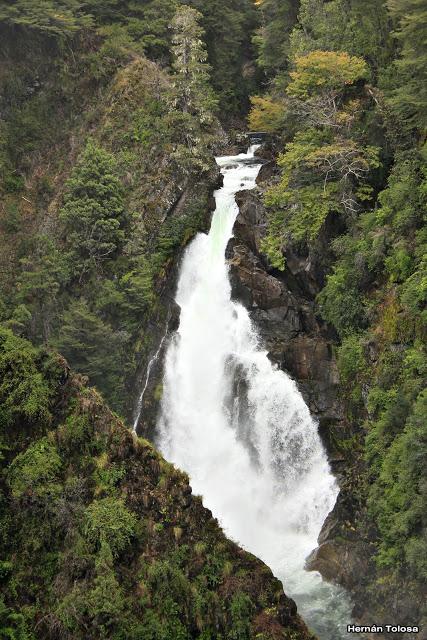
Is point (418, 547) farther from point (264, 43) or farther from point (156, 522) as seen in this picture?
point (264, 43)

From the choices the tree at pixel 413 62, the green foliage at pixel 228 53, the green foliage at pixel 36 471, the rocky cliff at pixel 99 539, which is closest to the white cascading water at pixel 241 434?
the rocky cliff at pixel 99 539

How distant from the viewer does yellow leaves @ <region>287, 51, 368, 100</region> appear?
24.7m

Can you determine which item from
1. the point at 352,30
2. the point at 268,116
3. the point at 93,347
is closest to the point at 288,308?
the point at 93,347

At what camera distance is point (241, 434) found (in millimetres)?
24266

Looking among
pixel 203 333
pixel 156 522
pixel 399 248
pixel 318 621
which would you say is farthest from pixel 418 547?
pixel 203 333

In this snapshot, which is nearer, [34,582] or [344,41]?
[34,582]

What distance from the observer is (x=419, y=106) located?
2062cm

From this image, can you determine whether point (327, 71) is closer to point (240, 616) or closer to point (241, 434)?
point (241, 434)

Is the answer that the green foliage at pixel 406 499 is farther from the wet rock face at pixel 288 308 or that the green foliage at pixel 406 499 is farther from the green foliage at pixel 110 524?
the green foliage at pixel 110 524

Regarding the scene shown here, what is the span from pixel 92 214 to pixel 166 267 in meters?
4.34

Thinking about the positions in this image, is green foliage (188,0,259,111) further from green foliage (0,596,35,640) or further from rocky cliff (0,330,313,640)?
green foliage (0,596,35,640)

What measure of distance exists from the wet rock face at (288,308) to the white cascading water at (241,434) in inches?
19.6

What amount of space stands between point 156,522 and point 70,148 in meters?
23.5

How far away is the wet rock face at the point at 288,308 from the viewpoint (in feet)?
77.8
